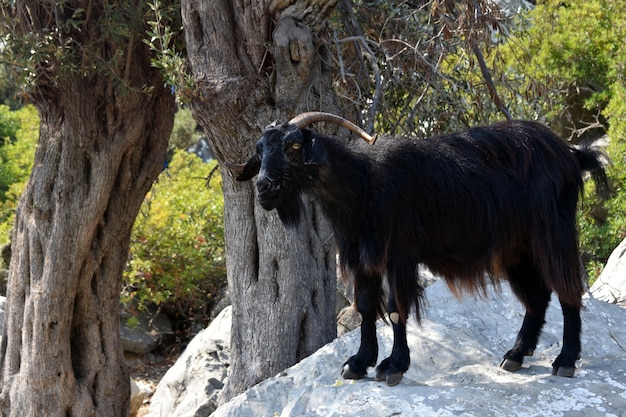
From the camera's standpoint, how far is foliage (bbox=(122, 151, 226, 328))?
32.0 ft

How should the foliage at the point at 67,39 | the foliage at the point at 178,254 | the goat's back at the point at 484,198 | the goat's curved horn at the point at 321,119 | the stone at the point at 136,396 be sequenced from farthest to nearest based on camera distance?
the foliage at the point at 178,254 < the stone at the point at 136,396 < the foliage at the point at 67,39 < the goat's back at the point at 484,198 < the goat's curved horn at the point at 321,119

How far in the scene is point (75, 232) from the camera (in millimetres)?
7039

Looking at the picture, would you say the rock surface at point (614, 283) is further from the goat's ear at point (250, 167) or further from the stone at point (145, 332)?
the stone at point (145, 332)

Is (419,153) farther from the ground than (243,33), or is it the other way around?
(243,33)

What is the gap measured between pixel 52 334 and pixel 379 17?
12.8ft

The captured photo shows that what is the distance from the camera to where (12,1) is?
627 centimetres

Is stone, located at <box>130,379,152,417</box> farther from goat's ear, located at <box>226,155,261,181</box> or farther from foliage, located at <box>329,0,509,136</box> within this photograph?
goat's ear, located at <box>226,155,261,181</box>

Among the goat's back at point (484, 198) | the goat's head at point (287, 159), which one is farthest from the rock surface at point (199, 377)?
the goat's head at point (287, 159)

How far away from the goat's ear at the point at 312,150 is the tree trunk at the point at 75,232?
314 centimetres

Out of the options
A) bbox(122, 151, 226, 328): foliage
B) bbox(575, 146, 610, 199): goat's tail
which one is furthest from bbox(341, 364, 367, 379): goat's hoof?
bbox(122, 151, 226, 328): foliage

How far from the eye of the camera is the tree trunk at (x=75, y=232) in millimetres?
7016

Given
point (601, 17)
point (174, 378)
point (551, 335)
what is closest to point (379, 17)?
point (551, 335)


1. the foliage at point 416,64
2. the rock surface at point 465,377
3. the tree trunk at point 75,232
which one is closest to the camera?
the rock surface at point 465,377

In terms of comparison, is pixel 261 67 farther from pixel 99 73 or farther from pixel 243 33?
pixel 99 73
